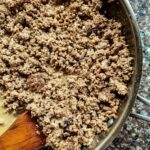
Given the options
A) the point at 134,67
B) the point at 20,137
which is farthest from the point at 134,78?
the point at 20,137

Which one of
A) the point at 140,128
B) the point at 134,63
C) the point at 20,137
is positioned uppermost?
the point at 134,63

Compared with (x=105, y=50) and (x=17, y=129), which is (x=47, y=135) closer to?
(x=17, y=129)

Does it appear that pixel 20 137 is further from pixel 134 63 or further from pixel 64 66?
pixel 134 63

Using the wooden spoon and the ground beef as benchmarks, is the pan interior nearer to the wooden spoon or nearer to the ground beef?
the ground beef

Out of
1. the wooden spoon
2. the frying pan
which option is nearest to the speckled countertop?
the frying pan

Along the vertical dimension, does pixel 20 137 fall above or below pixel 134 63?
below

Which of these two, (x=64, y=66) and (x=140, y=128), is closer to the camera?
(x=64, y=66)

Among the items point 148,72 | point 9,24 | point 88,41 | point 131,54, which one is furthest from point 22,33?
point 148,72
